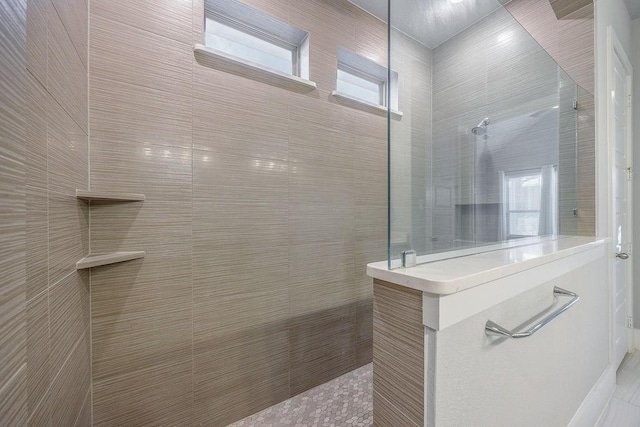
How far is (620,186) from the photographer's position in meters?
1.79

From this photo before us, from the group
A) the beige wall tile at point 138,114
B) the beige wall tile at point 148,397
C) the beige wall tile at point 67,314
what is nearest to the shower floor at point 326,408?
the beige wall tile at point 148,397

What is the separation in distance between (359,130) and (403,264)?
1353mm

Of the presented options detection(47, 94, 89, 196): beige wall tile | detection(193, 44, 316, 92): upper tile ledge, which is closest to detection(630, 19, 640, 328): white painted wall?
detection(193, 44, 316, 92): upper tile ledge

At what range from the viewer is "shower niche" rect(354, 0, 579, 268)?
3.01 ft

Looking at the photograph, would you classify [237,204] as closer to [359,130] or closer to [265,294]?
[265,294]

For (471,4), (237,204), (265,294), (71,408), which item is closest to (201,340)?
(265,294)

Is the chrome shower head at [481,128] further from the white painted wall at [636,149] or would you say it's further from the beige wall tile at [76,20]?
the white painted wall at [636,149]

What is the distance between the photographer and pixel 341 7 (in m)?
1.74

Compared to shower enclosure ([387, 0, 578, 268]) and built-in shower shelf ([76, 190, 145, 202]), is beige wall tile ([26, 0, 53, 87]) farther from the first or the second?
shower enclosure ([387, 0, 578, 268])

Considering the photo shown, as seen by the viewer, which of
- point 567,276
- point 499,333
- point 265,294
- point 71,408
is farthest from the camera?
point 265,294

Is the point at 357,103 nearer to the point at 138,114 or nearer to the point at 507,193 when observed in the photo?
the point at 507,193

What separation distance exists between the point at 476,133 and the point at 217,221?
1365 mm

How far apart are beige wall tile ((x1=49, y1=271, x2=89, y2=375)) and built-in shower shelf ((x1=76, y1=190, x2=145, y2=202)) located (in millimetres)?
268

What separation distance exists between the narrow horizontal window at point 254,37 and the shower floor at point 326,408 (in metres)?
1.89
